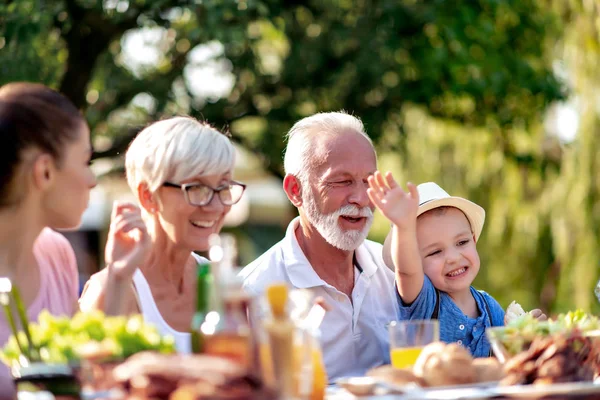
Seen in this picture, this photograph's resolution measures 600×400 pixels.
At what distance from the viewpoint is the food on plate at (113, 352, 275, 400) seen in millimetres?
1770

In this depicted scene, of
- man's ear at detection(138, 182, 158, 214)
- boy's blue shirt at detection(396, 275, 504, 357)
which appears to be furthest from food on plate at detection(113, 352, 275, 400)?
boy's blue shirt at detection(396, 275, 504, 357)

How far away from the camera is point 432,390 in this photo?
2.29 metres

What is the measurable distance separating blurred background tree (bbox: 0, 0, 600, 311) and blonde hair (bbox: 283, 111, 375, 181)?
15.7ft

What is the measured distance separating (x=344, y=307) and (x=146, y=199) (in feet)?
3.11

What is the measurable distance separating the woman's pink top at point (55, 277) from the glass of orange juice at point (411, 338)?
3.19 ft

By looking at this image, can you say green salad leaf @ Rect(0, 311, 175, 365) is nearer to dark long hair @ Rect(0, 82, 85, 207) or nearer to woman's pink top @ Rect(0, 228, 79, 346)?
dark long hair @ Rect(0, 82, 85, 207)

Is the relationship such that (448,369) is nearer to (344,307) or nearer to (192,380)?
(192,380)

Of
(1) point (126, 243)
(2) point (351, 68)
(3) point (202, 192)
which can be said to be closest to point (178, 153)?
(3) point (202, 192)

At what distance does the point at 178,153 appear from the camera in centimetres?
301

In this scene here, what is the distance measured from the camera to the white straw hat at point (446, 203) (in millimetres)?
3568

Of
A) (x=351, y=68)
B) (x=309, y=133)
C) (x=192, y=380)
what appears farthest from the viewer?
(x=351, y=68)

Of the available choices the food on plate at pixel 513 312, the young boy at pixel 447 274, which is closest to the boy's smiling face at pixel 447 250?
the young boy at pixel 447 274

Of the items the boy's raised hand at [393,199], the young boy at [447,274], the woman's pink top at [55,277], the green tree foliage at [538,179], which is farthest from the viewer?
the green tree foliage at [538,179]

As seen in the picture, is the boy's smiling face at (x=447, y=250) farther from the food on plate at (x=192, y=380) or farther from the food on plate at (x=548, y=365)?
the food on plate at (x=192, y=380)
